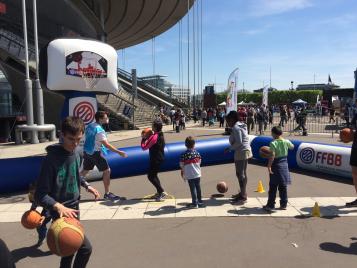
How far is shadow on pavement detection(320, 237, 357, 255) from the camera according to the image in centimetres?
504

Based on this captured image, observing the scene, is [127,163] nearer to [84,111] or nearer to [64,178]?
[84,111]

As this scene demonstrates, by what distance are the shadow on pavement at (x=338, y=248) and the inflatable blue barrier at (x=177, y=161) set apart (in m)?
4.40

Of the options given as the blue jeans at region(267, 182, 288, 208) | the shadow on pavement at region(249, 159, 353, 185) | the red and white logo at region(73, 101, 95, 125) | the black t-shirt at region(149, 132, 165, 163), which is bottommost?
the shadow on pavement at region(249, 159, 353, 185)

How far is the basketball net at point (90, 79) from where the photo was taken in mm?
9219

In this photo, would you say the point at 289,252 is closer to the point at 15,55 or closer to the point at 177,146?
the point at 177,146

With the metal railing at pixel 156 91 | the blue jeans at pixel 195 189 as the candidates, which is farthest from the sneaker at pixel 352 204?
the metal railing at pixel 156 91

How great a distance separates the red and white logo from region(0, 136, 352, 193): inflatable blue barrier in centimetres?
111

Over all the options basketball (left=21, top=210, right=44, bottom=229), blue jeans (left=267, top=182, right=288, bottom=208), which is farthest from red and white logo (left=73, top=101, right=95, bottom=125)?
basketball (left=21, top=210, right=44, bottom=229)

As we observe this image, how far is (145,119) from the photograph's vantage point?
3416 centimetres

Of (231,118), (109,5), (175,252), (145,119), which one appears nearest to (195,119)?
(145,119)

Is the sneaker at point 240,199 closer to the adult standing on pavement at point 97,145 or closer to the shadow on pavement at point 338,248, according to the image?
the adult standing on pavement at point 97,145

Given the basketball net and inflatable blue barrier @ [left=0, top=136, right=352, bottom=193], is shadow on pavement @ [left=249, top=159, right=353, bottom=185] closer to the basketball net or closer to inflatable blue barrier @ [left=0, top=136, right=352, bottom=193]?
inflatable blue barrier @ [left=0, top=136, right=352, bottom=193]

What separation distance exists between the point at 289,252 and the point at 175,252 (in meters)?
1.46

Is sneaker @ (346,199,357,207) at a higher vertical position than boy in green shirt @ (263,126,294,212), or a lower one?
lower
